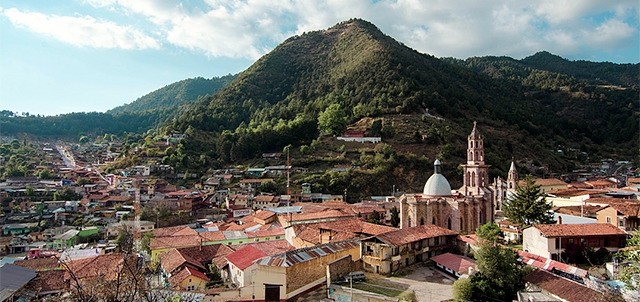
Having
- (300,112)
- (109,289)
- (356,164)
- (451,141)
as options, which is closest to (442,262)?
(109,289)

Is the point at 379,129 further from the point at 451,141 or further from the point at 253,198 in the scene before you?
the point at 253,198

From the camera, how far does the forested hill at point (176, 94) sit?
166875 mm

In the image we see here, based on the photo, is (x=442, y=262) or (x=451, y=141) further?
(x=451, y=141)

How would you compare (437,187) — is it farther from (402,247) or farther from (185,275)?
(185,275)

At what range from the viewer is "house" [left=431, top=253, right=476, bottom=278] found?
786 inches

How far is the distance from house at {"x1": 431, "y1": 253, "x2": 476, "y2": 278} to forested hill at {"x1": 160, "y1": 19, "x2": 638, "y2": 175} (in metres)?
39.3

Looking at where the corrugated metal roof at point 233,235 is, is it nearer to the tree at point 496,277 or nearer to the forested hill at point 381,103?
the tree at point 496,277

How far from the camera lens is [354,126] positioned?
236ft

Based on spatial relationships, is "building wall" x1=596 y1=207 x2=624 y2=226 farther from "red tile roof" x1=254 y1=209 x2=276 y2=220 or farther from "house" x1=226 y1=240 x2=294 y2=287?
"red tile roof" x1=254 y1=209 x2=276 y2=220

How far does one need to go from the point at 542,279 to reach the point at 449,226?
11.8 metres

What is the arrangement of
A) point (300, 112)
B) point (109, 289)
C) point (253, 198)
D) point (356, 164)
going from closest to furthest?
point (109, 289)
point (253, 198)
point (356, 164)
point (300, 112)

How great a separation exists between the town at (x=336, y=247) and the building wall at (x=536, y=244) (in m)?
0.05

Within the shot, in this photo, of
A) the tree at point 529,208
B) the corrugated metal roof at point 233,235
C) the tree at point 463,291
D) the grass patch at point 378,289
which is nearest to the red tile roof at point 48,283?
the corrugated metal roof at point 233,235

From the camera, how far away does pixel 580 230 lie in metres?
21.1
